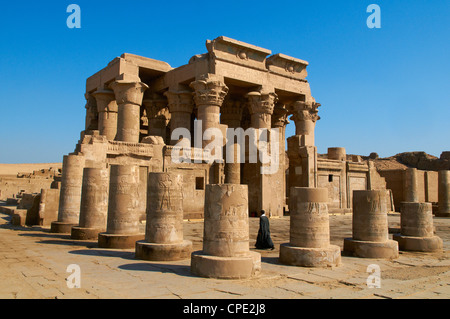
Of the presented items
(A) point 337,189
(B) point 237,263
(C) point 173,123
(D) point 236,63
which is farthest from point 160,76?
(B) point 237,263

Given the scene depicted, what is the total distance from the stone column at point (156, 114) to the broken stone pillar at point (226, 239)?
18.2 metres

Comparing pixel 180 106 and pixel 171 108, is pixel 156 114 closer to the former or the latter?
pixel 171 108

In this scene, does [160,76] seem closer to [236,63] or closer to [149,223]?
[236,63]

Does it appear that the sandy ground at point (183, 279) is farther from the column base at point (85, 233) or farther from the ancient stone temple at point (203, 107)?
the ancient stone temple at point (203, 107)

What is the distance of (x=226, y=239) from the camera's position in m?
6.28

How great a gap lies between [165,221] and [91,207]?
13.1 ft

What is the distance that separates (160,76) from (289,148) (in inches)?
358

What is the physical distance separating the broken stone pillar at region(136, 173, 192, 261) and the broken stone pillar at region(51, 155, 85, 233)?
538cm

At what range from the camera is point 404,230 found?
10.1m

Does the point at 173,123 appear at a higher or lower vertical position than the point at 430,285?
higher

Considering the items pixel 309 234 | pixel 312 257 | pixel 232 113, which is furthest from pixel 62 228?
pixel 232 113

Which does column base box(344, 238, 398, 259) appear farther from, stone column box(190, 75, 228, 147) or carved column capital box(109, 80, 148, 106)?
carved column capital box(109, 80, 148, 106)

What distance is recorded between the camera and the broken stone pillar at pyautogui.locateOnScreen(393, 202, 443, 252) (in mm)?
9594

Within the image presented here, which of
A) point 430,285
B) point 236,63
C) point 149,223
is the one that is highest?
point 236,63
